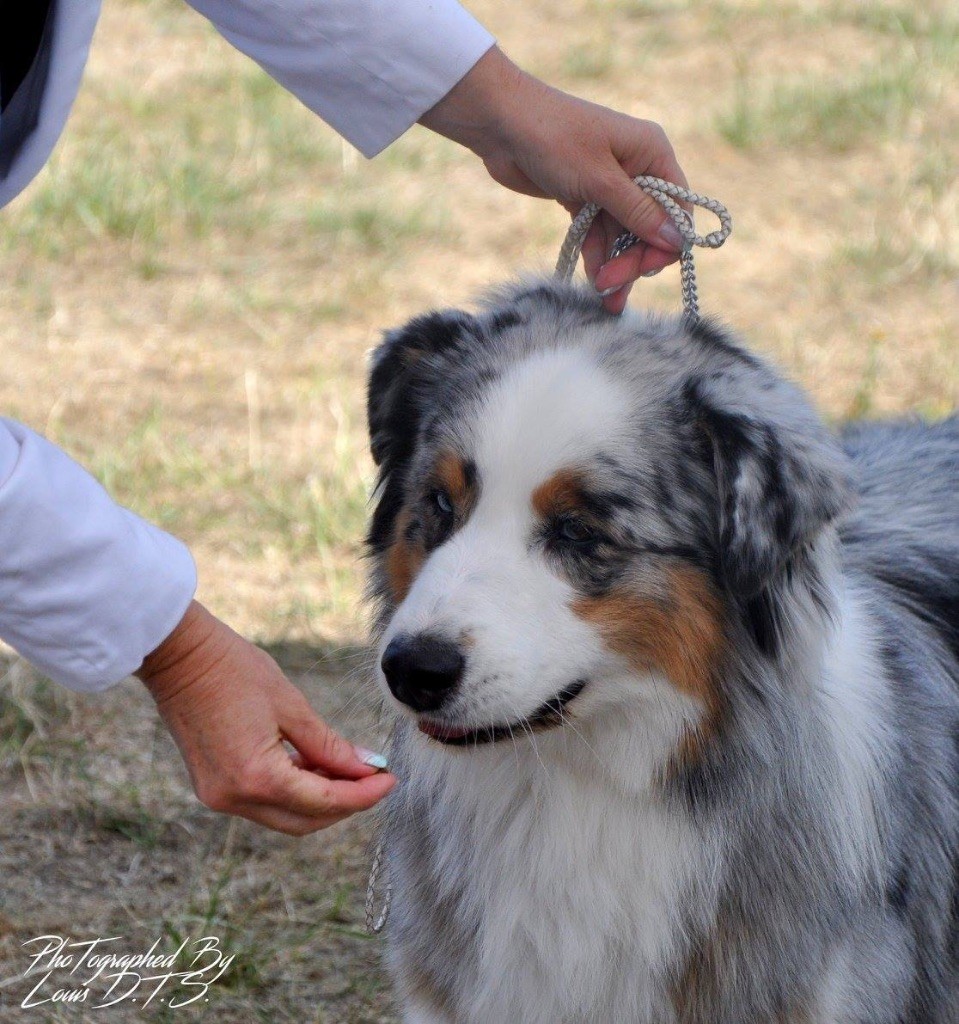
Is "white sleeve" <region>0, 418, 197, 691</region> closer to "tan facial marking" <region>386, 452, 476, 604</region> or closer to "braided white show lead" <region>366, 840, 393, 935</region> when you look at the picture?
"tan facial marking" <region>386, 452, 476, 604</region>

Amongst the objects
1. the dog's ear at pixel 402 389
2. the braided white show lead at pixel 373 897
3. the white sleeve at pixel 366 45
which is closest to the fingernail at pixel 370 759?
the dog's ear at pixel 402 389

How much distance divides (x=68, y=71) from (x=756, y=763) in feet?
4.95

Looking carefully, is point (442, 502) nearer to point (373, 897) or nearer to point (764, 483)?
point (764, 483)

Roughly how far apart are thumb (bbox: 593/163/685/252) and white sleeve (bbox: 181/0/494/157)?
33 centimetres

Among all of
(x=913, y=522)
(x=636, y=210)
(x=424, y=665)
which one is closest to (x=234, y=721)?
(x=424, y=665)

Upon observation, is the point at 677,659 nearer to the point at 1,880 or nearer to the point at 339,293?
the point at 1,880

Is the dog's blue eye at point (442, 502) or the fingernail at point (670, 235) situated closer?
the dog's blue eye at point (442, 502)

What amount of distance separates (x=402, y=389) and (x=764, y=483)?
758mm

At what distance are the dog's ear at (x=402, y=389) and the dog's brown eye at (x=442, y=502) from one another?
173 mm

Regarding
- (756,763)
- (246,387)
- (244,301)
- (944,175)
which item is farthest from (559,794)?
(944,175)

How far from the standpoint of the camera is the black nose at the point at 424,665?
7.02 feet

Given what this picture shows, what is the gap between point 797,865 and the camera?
243 cm

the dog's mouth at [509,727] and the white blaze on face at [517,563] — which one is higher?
the white blaze on face at [517,563]

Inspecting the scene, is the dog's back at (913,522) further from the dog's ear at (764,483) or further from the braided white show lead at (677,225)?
the braided white show lead at (677,225)
